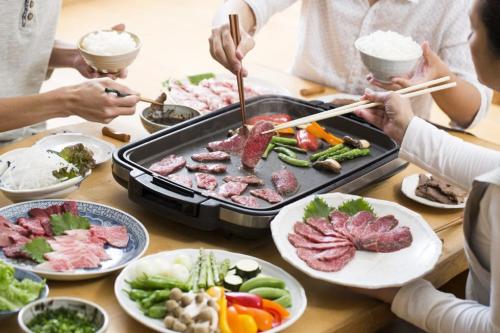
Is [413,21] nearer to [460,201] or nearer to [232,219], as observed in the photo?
[460,201]

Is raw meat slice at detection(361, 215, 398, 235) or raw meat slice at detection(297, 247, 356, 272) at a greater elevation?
raw meat slice at detection(361, 215, 398, 235)

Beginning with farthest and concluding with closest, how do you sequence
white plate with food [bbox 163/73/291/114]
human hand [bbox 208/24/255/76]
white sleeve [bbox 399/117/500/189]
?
white plate with food [bbox 163/73/291/114]
human hand [bbox 208/24/255/76]
white sleeve [bbox 399/117/500/189]

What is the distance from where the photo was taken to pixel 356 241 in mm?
2186

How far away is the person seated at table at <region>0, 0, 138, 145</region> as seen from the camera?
2.54 m

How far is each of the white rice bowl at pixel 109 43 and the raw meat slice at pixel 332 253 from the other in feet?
3.58

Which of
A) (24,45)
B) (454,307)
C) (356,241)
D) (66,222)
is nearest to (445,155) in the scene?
(356,241)

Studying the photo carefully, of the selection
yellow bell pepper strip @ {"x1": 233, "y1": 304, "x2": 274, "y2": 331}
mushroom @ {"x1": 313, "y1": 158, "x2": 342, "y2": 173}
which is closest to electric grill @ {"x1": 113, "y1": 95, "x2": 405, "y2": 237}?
mushroom @ {"x1": 313, "y1": 158, "x2": 342, "y2": 173}

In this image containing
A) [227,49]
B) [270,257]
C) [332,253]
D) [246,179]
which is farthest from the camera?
[227,49]

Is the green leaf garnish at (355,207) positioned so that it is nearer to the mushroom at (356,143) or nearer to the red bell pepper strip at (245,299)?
the mushroom at (356,143)

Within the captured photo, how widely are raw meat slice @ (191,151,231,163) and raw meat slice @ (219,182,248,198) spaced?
16 cm

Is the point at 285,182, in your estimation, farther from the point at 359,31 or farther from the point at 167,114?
the point at 359,31

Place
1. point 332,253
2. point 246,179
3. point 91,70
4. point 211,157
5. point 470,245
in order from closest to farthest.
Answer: point 470,245 < point 332,253 < point 246,179 < point 211,157 < point 91,70

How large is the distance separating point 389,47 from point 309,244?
1.07 metres

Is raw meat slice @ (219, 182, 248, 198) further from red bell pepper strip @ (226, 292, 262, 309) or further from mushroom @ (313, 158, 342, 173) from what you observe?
red bell pepper strip @ (226, 292, 262, 309)
